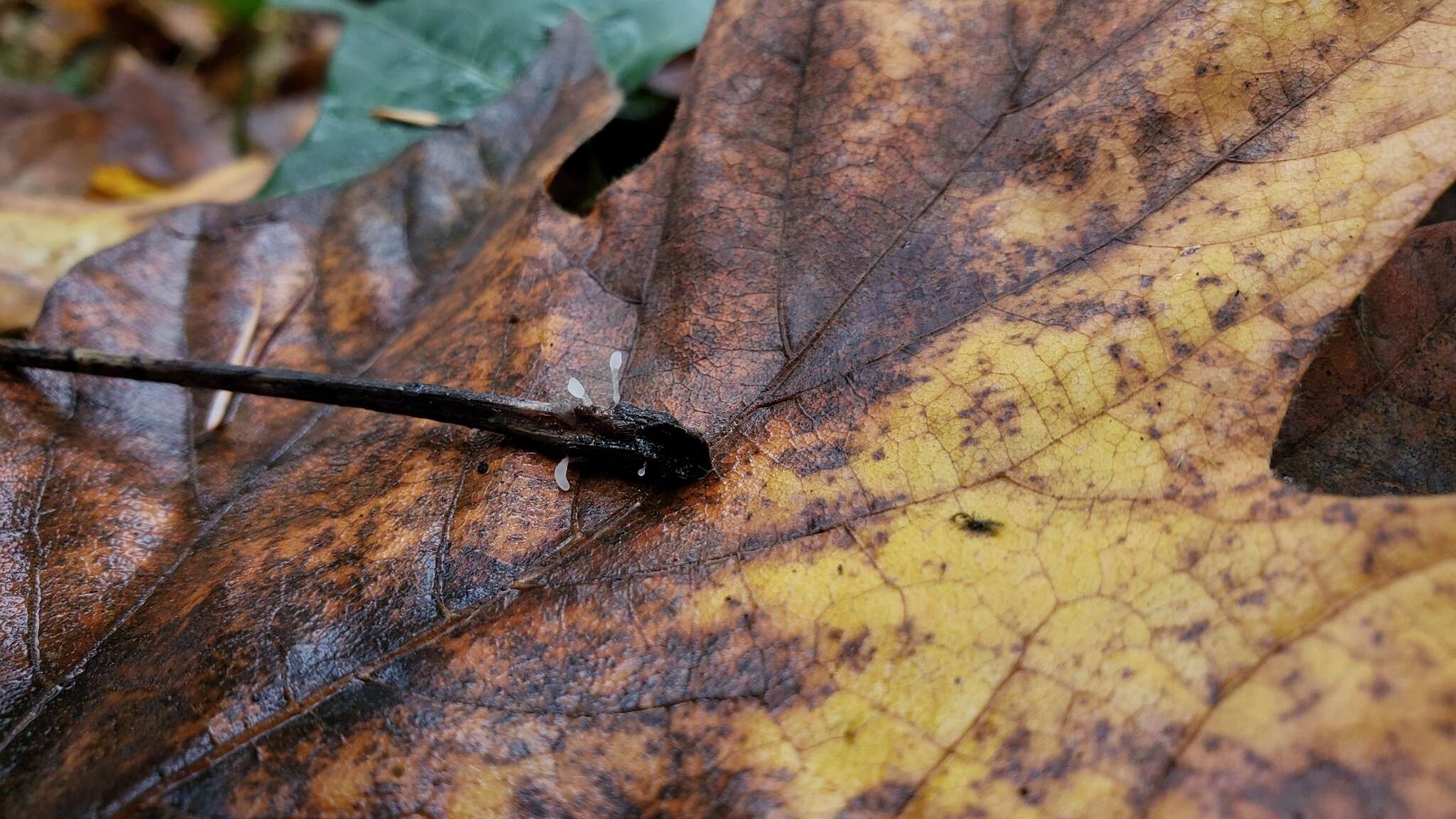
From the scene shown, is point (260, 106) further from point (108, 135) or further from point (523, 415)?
point (523, 415)

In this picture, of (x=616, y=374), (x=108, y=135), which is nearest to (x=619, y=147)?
(x=616, y=374)

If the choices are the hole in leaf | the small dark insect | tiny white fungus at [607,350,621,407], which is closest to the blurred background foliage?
the hole in leaf

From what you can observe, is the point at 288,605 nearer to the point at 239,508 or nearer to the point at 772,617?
the point at 239,508

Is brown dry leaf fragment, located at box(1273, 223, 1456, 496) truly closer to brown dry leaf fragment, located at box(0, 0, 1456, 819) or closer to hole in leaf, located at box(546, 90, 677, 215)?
brown dry leaf fragment, located at box(0, 0, 1456, 819)

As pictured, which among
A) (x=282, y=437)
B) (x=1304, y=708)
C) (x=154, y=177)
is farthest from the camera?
(x=154, y=177)

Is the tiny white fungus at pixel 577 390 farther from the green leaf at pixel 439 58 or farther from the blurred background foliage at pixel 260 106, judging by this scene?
the green leaf at pixel 439 58

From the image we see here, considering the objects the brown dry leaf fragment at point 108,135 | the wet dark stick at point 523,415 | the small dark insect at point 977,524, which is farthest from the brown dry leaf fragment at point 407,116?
the small dark insect at point 977,524

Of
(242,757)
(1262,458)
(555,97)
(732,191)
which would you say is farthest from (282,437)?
(1262,458)
